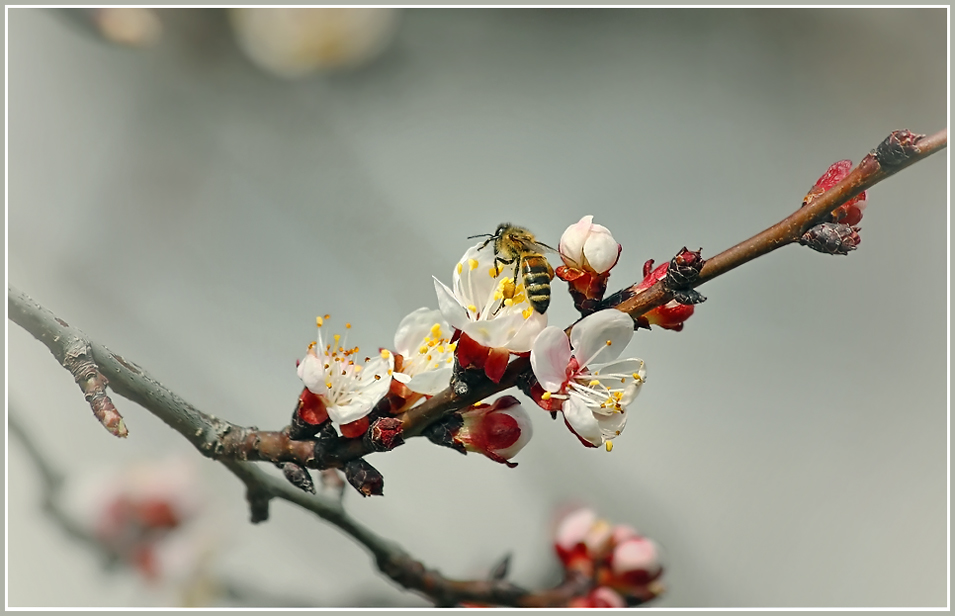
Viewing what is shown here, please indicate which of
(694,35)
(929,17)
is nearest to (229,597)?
(694,35)

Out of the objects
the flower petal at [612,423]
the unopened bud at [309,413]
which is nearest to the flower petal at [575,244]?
the flower petal at [612,423]

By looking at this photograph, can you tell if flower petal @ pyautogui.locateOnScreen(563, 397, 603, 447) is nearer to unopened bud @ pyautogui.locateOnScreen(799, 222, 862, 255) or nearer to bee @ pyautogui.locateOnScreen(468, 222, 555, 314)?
bee @ pyautogui.locateOnScreen(468, 222, 555, 314)

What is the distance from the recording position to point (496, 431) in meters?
0.45

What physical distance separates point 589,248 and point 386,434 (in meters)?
0.19

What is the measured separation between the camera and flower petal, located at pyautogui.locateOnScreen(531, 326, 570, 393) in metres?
0.41

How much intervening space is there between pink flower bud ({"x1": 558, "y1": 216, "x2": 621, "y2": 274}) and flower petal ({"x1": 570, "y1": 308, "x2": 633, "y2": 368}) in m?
0.03

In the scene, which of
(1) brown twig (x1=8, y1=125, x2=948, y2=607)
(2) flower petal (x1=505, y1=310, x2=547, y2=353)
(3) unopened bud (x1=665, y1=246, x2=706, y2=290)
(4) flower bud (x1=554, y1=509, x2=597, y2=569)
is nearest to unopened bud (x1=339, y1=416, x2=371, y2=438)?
(1) brown twig (x1=8, y1=125, x2=948, y2=607)

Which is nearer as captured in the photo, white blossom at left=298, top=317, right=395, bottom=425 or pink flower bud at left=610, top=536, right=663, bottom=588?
white blossom at left=298, top=317, right=395, bottom=425

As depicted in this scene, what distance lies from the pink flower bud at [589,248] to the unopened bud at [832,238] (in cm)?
12

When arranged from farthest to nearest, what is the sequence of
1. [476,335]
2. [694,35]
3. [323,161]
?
1. [323,161]
2. [694,35]
3. [476,335]

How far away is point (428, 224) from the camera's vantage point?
104cm

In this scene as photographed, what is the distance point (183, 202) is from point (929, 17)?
1.19m

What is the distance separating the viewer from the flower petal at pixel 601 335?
0.43 metres

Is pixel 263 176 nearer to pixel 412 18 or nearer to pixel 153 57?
pixel 153 57
